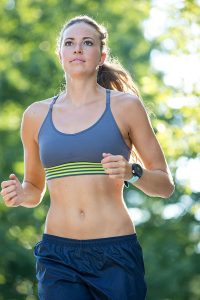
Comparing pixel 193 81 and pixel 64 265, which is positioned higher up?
pixel 193 81

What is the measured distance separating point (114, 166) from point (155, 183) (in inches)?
18.8

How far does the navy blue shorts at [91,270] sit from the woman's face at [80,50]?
31.9 inches

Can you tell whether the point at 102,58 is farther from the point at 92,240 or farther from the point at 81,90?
the point at 92,240

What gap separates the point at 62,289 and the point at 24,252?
11.5 metres

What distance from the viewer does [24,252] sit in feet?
52.7

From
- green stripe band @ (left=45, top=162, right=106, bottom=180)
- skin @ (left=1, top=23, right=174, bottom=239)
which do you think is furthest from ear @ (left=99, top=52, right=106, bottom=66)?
green stripe band @ (left=45, top=162, right=106, bottom=180)

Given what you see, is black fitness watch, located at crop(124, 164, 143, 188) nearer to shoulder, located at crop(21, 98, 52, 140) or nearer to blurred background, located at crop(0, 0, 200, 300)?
shoulder, located at crop(21, 98, 52, 140)

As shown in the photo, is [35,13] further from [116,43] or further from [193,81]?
[193,81]

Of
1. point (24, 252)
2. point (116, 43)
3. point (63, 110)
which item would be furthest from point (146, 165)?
point (116, 43)

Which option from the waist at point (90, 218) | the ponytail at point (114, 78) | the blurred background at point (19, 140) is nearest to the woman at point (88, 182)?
the waist at point (90, 218)

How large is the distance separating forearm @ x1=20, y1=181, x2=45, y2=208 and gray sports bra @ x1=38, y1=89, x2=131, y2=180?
239 millimetres

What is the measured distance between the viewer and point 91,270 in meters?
4.71

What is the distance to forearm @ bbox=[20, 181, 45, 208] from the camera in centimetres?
510

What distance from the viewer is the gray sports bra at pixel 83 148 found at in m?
4.79
